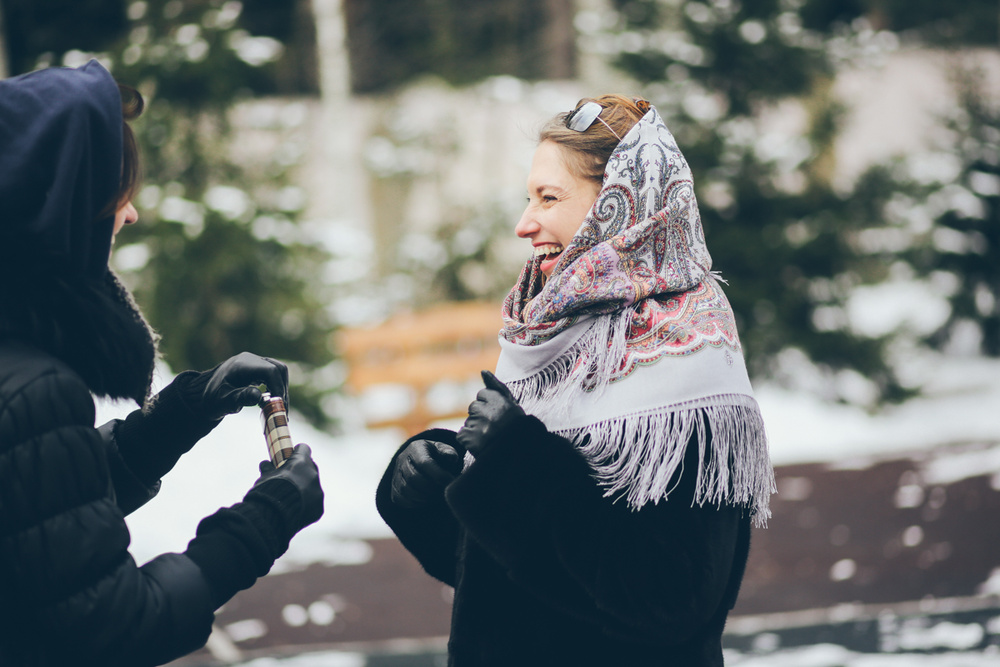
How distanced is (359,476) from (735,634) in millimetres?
3409

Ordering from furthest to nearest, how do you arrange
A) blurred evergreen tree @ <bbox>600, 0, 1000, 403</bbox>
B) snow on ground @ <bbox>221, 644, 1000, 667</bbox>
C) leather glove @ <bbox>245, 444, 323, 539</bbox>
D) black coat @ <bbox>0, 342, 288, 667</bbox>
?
blurred evergreen tree @ <bbox>600, 0, 1000, 403</bbox> → snow on ground @ <bbox>221, 644, 1000, 667</bbox> → leather glove @ <bbox>245, 444, 323, 539</bbox> → black coat @ <bbox>0, 342, 288, 667</bbox>

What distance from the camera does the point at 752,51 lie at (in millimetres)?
7898

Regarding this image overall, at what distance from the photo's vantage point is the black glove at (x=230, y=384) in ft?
5.90

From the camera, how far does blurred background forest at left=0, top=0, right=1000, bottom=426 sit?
678 cm

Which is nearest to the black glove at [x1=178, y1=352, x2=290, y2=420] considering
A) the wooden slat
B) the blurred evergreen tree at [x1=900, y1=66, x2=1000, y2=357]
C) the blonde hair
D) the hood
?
the hood

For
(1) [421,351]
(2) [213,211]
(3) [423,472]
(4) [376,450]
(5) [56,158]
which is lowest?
(4) [376,450]

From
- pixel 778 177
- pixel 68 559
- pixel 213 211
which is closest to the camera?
pixel 68 559

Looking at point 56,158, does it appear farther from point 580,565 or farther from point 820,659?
point 820,659

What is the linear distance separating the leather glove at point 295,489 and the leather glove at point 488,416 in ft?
0.89

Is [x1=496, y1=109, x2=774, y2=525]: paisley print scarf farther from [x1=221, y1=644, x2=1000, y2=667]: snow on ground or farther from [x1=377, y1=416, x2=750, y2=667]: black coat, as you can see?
[x1=221, y1=644, x2=1000, y2=667]: snow on ground

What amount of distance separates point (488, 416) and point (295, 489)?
0.36 metres

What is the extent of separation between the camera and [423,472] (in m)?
1.81

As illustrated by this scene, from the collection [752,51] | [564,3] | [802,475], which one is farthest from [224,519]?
[564,3]

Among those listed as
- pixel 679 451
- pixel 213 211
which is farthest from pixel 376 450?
pixel 679 451
